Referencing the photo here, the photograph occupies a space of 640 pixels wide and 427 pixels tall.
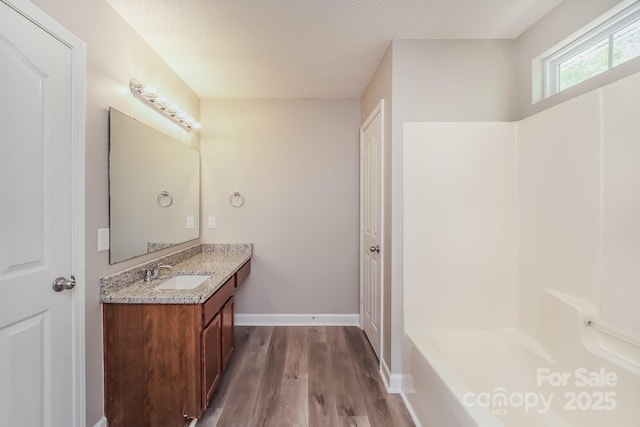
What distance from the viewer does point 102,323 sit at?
1606 millimetres

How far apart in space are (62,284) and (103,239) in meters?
0.33

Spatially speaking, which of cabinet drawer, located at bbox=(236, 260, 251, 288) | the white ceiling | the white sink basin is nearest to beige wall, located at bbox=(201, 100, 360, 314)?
cabinet drawer, located at bbox=(236, 260, 251, 288)

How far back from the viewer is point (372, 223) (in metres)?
2.66

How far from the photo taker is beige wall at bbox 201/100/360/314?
315 centimetres

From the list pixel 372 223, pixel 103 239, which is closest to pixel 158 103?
pixel 103 239

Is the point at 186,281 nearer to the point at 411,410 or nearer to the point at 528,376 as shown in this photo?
the point at 411,410

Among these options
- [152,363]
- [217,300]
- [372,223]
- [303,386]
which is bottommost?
[303,386]

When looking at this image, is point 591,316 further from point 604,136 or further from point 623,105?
point 623,105

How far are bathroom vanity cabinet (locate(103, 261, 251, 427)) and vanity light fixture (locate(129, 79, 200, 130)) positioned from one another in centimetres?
140

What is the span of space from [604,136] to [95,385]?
2.95 metres

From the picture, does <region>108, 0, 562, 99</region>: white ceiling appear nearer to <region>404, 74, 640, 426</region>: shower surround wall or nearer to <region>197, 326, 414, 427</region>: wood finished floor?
<region>404, 74, 640, 426</region>: shower surround wall

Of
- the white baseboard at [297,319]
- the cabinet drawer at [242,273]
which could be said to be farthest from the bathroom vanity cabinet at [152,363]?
the white baseboard at [297,319]

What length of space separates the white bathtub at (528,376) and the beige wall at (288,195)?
1418mm

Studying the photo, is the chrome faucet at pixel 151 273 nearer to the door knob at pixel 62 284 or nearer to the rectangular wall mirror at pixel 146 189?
the rectangular wall mirror at pixel 146 189
